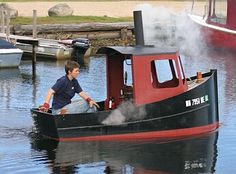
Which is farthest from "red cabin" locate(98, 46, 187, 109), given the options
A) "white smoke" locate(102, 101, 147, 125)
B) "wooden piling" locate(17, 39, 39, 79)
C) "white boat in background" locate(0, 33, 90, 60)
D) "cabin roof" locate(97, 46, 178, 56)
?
"white boat in background" locate(0, 33, 90, 60)

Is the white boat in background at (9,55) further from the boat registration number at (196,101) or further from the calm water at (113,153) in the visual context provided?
the boat registration number at (196,101)

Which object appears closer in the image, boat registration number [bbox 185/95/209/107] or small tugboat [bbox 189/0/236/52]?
boat registration number [bbox 185/95/209/107]

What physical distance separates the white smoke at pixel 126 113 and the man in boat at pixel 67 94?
61 cm

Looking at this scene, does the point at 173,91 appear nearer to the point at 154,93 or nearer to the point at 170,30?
the point at 154,93

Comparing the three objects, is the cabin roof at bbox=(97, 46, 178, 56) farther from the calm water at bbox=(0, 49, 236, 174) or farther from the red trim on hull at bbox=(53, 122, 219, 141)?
the calm water at bbox=(0, 49, 236, 174)

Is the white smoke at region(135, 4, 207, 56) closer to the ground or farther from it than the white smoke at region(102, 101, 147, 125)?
closer to the ground

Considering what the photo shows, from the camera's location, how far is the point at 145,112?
15.4m

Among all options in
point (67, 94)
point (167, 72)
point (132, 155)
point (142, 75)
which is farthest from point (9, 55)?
point (132, 155)

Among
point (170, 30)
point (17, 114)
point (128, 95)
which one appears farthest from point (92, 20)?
point (128, 95)

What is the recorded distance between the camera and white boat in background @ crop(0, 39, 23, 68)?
1118 inches

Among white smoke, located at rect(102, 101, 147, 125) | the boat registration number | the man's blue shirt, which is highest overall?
the man's blue shirt

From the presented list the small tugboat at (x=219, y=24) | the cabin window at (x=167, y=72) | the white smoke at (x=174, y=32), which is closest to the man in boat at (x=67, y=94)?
the cabin window at (x=167, y=72)

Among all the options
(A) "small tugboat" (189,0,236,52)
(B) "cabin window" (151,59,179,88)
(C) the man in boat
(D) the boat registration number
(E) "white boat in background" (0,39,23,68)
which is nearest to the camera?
(C) the man in boat

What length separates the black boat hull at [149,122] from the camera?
49.9 feet
